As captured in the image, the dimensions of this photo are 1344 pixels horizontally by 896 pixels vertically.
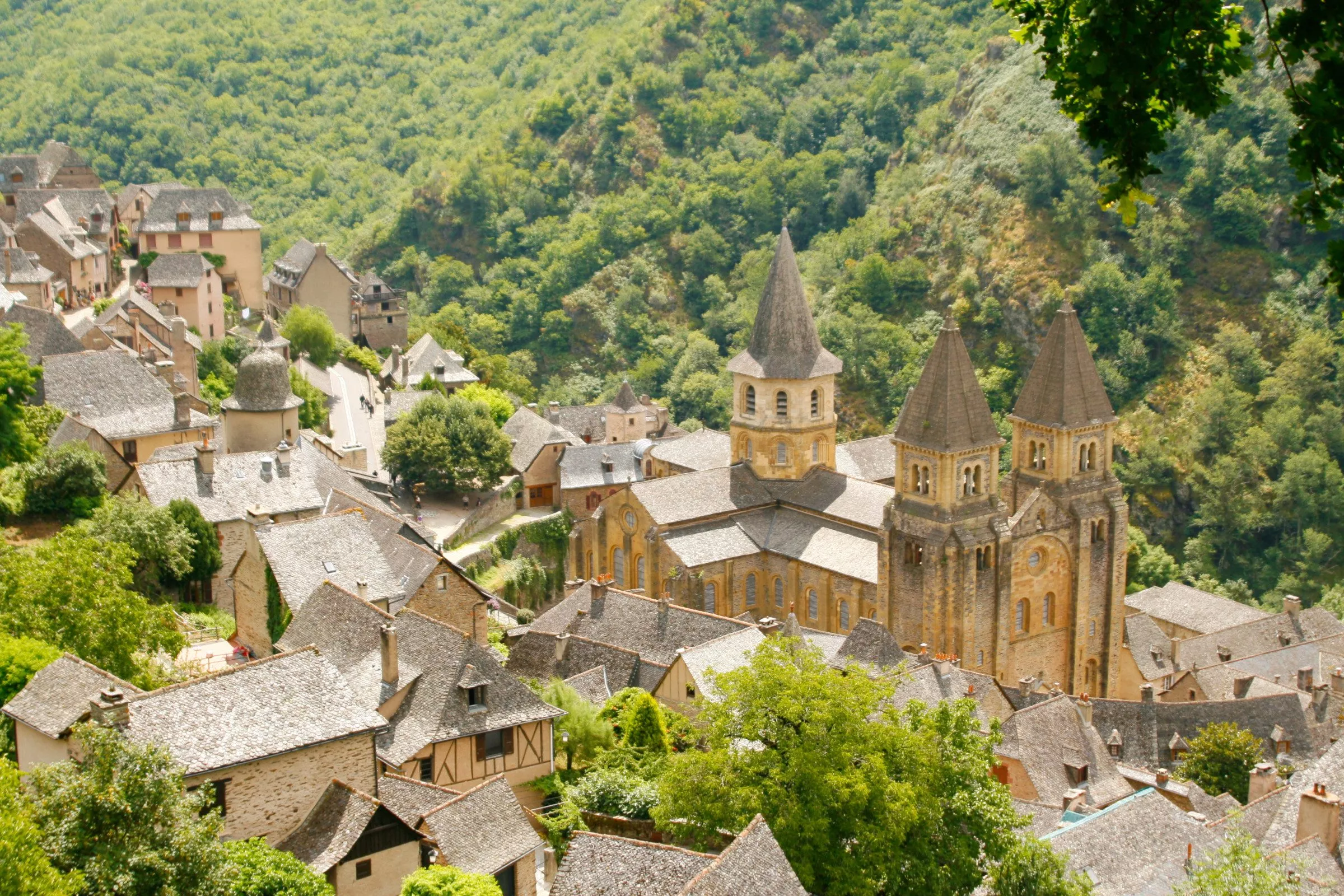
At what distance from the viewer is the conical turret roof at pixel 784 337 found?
6169 cm

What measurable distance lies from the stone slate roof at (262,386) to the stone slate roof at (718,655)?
21.5 meters

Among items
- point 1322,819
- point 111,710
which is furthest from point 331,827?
point 1322,819

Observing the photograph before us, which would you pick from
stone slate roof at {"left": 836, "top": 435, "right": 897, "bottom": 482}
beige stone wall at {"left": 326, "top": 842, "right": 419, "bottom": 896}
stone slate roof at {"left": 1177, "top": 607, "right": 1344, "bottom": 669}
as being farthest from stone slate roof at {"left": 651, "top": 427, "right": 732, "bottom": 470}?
beige stone wall at {"left": 326, "top": 842, "right": 419, "bottom": 896}

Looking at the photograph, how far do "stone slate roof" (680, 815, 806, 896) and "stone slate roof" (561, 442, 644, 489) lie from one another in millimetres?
44451

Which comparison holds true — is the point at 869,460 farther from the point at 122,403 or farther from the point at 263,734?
the point at 263,734

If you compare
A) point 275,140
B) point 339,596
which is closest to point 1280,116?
point 275,140

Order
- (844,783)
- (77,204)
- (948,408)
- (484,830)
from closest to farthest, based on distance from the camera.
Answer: (844,783), (484,830), (948,408), (77,204)

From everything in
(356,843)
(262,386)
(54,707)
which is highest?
(262,386)

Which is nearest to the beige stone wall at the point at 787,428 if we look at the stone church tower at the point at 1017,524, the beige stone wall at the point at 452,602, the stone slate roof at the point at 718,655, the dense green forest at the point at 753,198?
the stone church tower at the point at 1017,524

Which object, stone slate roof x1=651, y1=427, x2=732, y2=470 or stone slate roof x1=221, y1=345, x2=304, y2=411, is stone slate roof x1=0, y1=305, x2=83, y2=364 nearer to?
stone slate roof x1=221, y1=345, x2=304, y2=411

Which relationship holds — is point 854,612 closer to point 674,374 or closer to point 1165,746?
point 1165,746

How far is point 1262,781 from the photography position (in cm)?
4391

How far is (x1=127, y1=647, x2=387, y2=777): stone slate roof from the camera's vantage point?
30.0 metres

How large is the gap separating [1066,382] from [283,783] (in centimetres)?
3389
